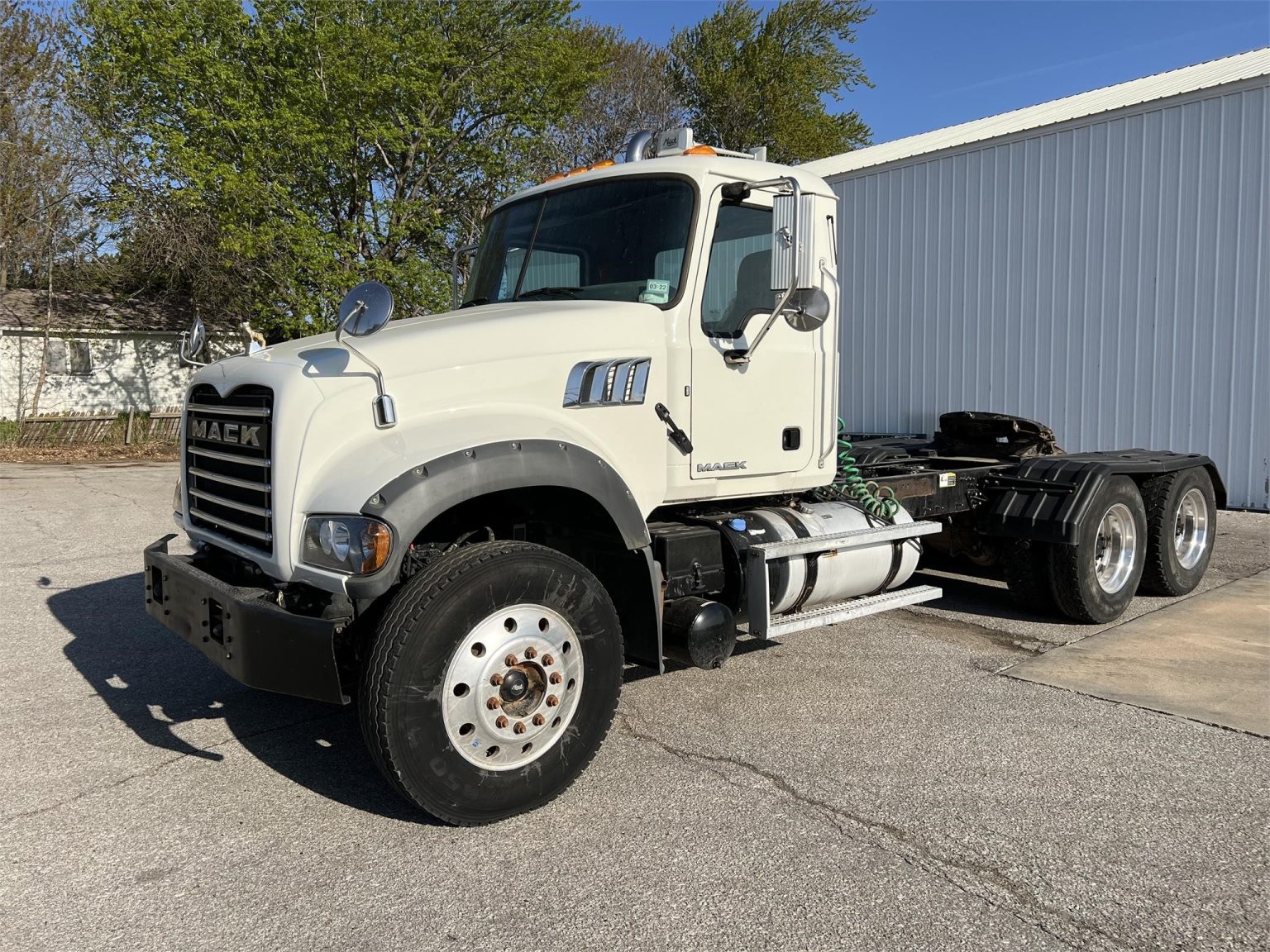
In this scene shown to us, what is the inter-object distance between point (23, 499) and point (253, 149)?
9105mm

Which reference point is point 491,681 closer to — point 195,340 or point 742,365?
point 742,365

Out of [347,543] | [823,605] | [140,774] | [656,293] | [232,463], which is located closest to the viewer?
[347,543]

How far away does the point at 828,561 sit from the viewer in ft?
16.8

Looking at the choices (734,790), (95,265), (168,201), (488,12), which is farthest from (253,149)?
(734,790)

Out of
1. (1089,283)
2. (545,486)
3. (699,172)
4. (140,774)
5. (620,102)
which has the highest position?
(620,102)

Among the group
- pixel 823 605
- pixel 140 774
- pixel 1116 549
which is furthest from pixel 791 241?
pixel 1116 549

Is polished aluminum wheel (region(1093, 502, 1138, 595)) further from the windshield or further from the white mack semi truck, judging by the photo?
the windshield

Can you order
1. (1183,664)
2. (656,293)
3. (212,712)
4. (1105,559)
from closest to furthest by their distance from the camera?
(656,293) < (212,712) < (1183,664) < (1105,559)

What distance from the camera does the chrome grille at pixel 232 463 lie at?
3.67 m

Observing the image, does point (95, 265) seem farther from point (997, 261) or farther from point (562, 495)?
point (562, 495)

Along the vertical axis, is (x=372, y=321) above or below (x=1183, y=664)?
above

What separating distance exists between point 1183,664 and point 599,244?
400 centimetres

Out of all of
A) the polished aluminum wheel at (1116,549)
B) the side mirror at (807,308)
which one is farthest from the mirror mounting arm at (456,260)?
the polished aluminum wheel at (1116,549)

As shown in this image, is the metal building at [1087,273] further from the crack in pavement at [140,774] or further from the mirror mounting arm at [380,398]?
the mirror mounting arm at [380,398]
